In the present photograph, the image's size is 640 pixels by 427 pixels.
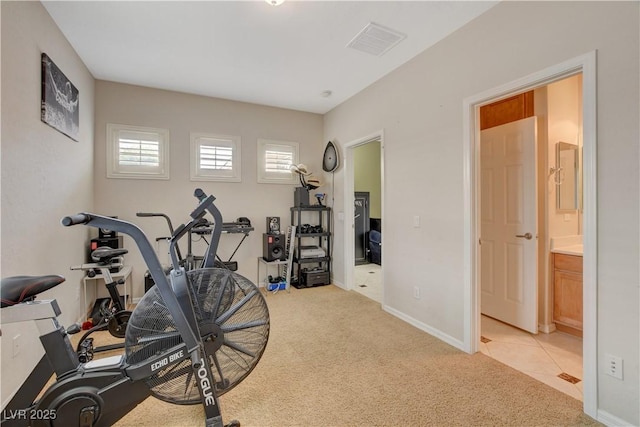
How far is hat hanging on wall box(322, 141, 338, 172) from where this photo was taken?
173 inches

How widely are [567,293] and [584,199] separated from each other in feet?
4.87

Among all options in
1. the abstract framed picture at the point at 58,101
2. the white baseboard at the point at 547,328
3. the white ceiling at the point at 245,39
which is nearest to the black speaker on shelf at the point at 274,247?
the white ceiling at the point at 245,39

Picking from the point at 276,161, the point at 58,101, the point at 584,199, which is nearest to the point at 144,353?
the point at 58,101

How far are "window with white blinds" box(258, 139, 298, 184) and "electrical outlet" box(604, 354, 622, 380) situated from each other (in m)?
3.86

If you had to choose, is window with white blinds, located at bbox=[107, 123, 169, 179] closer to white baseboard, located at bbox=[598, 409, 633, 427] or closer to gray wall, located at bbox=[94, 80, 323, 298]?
gray wall, located at bbox=[94, 80, 323, 298]

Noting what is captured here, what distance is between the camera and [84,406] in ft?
4.21

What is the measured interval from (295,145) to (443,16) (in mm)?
2755

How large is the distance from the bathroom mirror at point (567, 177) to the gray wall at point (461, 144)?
1.26 m

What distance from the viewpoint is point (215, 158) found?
162 inches

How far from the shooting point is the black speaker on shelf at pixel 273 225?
14.0ft

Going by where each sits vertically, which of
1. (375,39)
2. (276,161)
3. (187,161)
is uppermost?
(375,39)

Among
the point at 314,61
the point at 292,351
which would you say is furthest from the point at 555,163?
the point at 292,351

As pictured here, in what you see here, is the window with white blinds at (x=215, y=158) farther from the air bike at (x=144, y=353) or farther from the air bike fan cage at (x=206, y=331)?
the air bike at (x=144, y=353)

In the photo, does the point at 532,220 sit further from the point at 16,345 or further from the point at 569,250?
the point at 16,345
